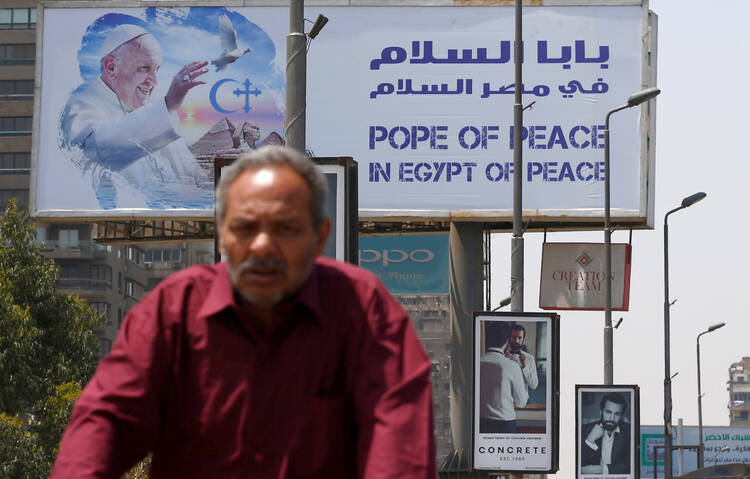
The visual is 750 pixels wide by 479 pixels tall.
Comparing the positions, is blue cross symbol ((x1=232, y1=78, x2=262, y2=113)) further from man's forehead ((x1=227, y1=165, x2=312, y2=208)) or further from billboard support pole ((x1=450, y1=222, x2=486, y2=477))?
man's forehead ((x1=227, y1=165, x2=312, y2=208))

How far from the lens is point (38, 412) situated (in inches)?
1270

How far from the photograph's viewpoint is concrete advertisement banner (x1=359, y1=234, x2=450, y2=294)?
110 feet

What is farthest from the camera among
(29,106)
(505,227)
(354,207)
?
(29,106)

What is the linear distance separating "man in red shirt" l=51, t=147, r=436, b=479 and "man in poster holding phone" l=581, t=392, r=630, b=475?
17475 mm

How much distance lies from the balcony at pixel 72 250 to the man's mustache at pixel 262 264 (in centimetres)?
9411

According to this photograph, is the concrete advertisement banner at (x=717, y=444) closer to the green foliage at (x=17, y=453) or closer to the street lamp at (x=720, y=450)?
the street lamp at (x=720, y=450)

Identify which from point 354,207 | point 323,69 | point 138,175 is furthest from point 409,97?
point 354,207

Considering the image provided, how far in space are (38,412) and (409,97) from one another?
9.88 metres

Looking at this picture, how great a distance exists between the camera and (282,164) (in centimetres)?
303

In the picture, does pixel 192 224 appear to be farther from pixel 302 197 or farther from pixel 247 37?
pixel 302 197

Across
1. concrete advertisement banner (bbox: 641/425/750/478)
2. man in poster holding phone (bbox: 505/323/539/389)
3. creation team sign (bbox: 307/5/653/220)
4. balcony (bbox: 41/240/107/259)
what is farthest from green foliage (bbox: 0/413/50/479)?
concrete advertisement banner (bbox: 641/425/750/478)

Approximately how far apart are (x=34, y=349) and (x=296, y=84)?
22.2 metres

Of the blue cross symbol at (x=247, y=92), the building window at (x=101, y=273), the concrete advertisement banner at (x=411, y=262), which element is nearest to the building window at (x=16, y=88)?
the building window at (x=101, y=273)

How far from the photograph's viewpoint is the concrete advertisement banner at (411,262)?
3341cm
